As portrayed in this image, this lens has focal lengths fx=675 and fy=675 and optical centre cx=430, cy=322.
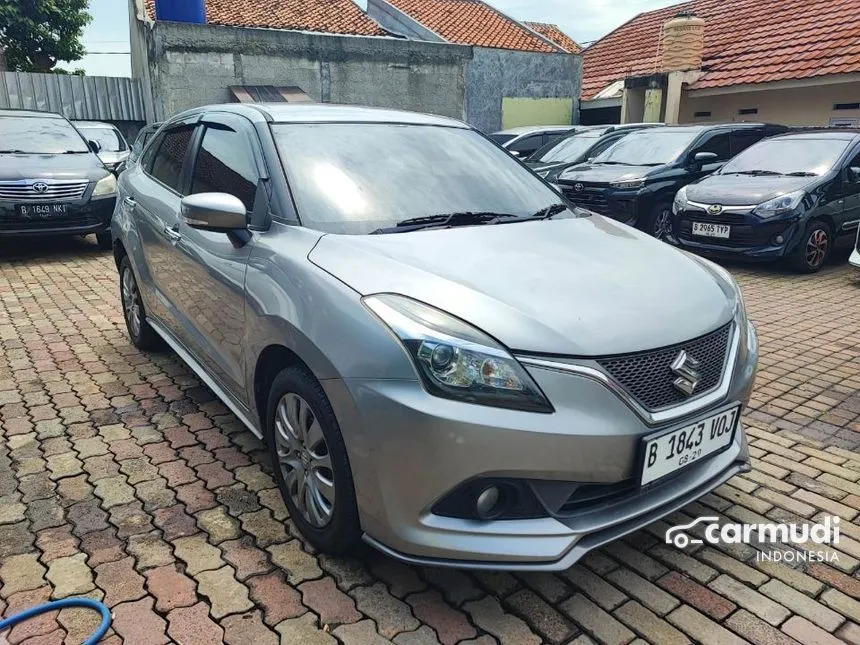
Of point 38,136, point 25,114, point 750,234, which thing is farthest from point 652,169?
point 25,114

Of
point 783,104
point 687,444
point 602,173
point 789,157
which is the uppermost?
point 783,104

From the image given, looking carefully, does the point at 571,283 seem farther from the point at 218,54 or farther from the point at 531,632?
the point at 218,54

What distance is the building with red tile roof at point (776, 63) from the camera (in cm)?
1262

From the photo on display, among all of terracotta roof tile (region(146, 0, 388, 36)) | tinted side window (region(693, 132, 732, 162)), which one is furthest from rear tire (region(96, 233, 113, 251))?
terracotta roof tile (region(146, 0, 388, 36))

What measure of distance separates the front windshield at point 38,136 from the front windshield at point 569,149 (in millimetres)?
7267

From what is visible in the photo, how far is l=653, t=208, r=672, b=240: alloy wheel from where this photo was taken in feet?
29.4

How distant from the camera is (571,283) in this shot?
7.82ft

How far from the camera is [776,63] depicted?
45.1 ft

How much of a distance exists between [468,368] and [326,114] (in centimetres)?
187

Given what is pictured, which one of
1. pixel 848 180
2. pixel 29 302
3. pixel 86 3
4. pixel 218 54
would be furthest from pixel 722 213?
pixel 86 3

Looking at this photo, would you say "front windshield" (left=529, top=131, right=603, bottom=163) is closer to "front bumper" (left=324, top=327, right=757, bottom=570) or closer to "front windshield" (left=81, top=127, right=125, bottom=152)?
"front windshield" (left=81, top=127, right=125, bottom=152)

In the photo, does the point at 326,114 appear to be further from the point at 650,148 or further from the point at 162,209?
the point at 650,148

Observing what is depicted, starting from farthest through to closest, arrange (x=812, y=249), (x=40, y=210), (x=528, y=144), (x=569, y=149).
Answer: (x=528, y=144)
(x=569, y=149)
(x=40, y=210)
(x=812, y=249)

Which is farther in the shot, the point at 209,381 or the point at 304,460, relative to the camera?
the point at 209,381
